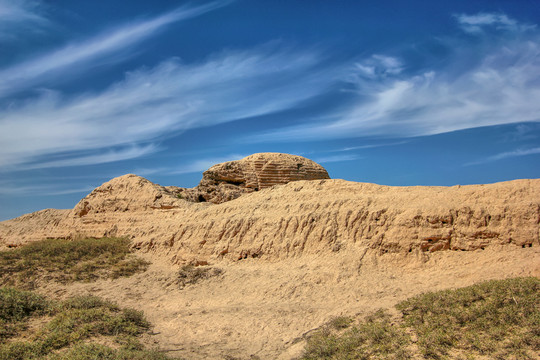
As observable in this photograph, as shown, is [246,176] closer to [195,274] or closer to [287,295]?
[195,274]

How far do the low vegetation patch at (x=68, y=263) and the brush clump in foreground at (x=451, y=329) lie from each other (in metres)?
9.61

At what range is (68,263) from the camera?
598 inches

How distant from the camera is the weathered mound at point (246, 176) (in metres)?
22.0

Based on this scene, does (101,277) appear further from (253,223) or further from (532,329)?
(532,329)

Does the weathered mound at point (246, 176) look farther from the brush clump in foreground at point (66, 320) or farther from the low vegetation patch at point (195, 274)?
the low vegetation patch at point (195, 274)

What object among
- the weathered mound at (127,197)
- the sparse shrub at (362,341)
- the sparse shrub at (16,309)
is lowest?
the sparse shrub at (362,341)

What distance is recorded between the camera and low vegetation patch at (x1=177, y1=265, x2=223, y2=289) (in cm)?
1266

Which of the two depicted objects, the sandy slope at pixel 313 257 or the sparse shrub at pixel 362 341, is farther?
the sandy slope at pixel 313 257

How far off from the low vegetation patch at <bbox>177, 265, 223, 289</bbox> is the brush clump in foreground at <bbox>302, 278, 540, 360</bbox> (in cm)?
540

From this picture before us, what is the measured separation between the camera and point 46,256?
15.7 m

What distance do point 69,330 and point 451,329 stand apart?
770 cm

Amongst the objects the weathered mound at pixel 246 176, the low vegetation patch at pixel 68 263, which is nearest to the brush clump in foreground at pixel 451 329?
the low vegetation patch at pixel 68 263

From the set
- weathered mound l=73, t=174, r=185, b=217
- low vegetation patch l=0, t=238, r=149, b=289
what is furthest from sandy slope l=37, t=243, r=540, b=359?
weathered mound l=73, t=174, r=185, b=217

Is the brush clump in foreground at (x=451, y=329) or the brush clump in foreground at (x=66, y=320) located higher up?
the brush clump in foreground at (x=66, y=320)
